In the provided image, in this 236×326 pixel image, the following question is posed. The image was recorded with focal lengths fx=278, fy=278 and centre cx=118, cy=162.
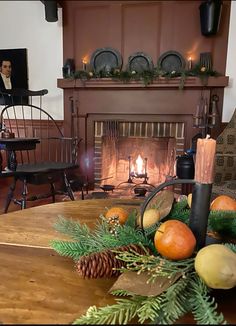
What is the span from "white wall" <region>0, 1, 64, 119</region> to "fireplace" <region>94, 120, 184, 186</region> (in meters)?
0.66

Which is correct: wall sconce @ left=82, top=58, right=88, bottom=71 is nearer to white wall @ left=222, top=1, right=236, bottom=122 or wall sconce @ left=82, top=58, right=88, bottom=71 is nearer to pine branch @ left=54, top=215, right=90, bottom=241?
white wall @ left=222, top=1, right=236, bottom=122

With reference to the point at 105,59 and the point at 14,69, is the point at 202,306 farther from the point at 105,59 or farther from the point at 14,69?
the point at 14,69

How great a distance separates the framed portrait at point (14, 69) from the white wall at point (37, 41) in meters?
0.06

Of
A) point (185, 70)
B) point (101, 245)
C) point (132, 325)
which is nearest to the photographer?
point (132, 325)

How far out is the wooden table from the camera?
0.43 m

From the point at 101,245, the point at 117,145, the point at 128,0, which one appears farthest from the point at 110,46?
the point at 101,245

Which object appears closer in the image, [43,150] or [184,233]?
[184,233]

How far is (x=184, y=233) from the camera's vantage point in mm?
502

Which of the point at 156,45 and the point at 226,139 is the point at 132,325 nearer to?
the point at 226,139

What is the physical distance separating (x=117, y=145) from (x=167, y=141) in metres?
0.63

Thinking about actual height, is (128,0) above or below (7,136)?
above

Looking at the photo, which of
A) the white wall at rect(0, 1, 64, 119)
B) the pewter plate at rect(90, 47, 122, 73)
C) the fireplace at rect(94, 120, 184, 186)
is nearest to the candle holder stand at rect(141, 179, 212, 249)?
the fireplace at rect(94, 120, 184, 186)

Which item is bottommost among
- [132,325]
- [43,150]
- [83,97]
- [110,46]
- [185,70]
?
[43,150]

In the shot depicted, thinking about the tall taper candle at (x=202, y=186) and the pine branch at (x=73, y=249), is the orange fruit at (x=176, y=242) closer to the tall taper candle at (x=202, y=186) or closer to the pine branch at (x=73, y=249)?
the tall taper candle at (x=202, y=186)
